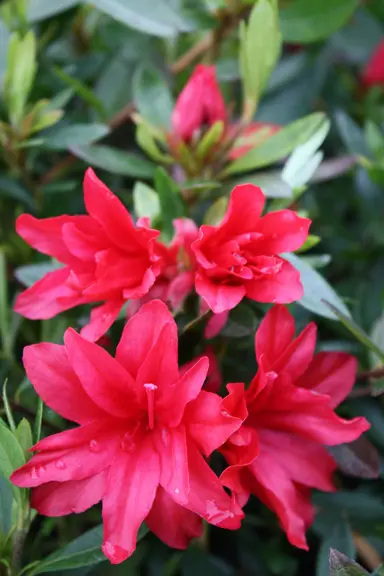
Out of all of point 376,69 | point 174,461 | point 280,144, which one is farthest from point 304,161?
point 376,69

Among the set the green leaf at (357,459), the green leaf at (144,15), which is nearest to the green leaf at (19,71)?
the green leaf at (144,15)

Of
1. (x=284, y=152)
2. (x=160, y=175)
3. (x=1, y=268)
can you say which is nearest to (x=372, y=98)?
(x=284, y=152)

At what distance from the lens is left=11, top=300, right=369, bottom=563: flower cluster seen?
0.56 m

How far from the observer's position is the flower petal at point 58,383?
0.58 m

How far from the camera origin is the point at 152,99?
35.4 inches

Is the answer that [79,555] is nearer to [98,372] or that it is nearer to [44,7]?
[98,372]

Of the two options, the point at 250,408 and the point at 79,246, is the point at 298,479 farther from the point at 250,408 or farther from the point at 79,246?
the point at 79,246

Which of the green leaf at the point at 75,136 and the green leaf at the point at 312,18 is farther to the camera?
the green leaf at the point at 312,18

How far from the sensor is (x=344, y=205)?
1.21 meters

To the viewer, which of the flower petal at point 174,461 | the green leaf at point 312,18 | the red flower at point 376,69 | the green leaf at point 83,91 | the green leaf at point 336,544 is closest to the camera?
the flower petal at point 174,461

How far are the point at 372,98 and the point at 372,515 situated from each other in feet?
2.50

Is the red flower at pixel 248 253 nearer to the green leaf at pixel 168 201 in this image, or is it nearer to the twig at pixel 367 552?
the green leaf at pixel 168 201

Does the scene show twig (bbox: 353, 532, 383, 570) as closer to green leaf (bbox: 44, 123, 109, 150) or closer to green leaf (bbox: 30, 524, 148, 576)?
green leaf (bbox: 30, 524, 148, 576)

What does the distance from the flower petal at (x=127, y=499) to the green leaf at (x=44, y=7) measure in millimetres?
643
